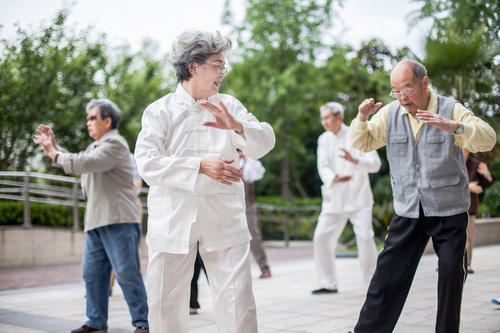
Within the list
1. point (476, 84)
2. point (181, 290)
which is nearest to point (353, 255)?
point (476, 84)

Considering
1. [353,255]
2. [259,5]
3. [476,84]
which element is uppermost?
[259,5]

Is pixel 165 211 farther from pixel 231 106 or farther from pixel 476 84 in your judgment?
pixel 476 84

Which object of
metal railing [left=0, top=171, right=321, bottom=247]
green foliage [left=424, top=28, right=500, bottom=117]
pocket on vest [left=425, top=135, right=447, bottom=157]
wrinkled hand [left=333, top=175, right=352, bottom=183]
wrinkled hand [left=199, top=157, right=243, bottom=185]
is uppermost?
green foliage [left=424, top=28, right=500, bottom=117]

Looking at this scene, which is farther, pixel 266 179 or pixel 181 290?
pixel 266 179

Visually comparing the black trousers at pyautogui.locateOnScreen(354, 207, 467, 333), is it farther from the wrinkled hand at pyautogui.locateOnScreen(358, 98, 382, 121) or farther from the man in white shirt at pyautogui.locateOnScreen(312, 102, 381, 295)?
the man in white shirt at pyautogui.locateOnScreen(312, 102, 381, 295)

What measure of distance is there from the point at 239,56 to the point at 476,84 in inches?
817

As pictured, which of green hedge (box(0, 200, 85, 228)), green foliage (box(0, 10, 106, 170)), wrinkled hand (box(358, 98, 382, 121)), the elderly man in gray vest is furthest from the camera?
green foliage (box(0, 10, 106, 170))

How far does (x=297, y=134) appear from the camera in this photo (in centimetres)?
3008

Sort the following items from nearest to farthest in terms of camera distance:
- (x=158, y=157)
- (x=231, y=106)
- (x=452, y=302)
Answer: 1. (x=158, y=157)
2. (x=231, y=106)
3. (x=452, y=302)

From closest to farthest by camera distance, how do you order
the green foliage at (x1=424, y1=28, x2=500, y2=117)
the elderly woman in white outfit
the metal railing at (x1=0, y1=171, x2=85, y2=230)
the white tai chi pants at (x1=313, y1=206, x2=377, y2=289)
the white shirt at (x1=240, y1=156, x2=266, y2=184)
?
1. the elderly woman in white outfit
2. the white tai chi pants at (x1=313, y1=206, x2=377, y2=289)
3. the white shirt at (x1=240, y1=156, x2=266, y2=184)
4. the green foliage at (x1=424, y1=28, x2=500, y2=117)
5. the metal railing at (x1=0, y1=171, x2=85, y2=230)

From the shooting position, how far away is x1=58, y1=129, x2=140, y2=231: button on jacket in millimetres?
4641

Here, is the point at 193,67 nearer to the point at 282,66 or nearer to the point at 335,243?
the point at 335,243

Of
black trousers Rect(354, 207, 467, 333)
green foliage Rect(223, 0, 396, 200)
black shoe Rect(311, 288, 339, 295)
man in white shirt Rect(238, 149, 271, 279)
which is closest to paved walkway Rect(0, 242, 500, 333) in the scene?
black shoe Rect(311, 288, 339, 295)

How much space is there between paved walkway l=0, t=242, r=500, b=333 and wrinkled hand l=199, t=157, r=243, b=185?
2297mm
